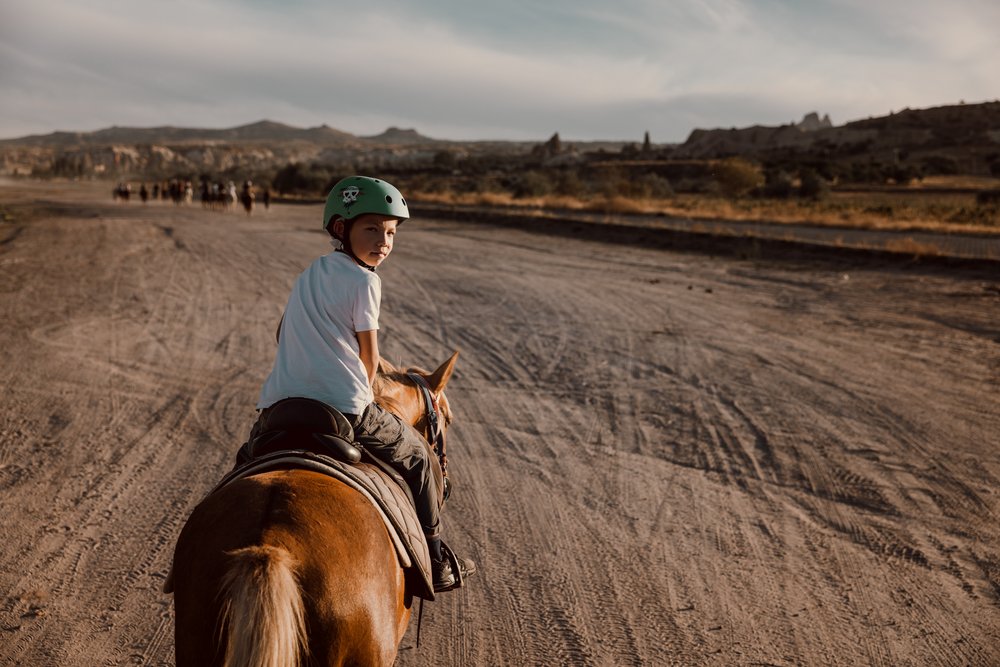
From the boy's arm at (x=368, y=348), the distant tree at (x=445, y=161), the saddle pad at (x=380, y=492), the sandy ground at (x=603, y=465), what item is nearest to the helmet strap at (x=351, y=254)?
the boy's arm at (x=368, y=348)

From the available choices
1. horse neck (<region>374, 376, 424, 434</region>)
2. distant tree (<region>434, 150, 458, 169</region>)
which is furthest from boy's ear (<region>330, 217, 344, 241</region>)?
distant tree (<region>434, 150, 458, 169</region>)

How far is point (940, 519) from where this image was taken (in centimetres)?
579

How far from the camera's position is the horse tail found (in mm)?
2020

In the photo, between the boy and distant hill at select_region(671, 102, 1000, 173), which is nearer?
the boy

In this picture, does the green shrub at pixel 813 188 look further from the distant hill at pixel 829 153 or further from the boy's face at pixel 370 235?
the boy's face at pixel 370 235

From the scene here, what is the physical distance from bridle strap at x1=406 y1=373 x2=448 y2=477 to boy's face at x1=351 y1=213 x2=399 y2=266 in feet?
3.35

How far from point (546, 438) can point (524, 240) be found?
19.1m

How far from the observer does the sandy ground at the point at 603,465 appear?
4312mm

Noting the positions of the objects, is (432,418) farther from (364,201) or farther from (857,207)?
(857,207)

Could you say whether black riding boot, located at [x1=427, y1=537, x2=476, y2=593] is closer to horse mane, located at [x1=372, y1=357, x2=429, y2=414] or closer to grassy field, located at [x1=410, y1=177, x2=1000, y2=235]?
horse mane, located at [x1=372, y1=357, x2=429, y2=414]

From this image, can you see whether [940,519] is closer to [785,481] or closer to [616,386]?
[785,481]

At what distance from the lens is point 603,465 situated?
6.71m

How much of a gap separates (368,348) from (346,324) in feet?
0.45

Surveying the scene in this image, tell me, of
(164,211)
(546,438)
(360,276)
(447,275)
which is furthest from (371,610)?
(164,211)
